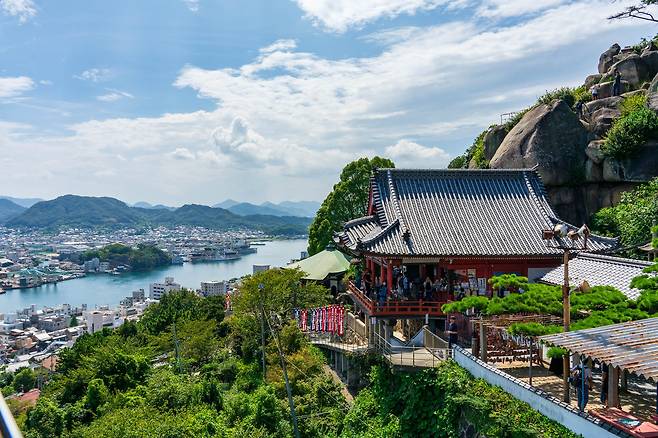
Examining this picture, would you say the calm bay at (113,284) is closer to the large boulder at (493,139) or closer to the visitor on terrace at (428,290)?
the large boulder at (493,139)

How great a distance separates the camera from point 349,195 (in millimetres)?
39094

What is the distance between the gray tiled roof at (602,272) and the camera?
606 inches

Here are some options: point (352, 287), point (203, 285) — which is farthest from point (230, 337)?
point (203, 285)

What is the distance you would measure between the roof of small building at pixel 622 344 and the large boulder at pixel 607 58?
34.3 metres

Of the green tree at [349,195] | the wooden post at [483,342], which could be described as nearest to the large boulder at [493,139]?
the green tree at [349,195]

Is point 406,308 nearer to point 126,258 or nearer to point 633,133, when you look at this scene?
point 633,133

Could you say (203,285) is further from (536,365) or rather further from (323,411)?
(536,365)

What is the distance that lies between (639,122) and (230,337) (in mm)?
26344

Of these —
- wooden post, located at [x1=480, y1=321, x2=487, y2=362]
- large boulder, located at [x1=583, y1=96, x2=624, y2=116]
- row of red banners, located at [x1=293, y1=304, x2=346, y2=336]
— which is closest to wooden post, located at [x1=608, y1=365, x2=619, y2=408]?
wooden post, located at [x1=480, y1=321, x2=487, y2=362]

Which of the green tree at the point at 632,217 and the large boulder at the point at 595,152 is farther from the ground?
the large boulder at the point at 595,152

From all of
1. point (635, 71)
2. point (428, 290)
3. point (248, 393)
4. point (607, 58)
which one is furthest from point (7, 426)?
point (607, 58)

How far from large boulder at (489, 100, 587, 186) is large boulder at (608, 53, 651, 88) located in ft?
19.9

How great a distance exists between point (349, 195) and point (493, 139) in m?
11.4

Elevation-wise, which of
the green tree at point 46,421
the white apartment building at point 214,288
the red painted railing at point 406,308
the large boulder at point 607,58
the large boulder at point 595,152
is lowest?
the white apartment building at point 214,288
